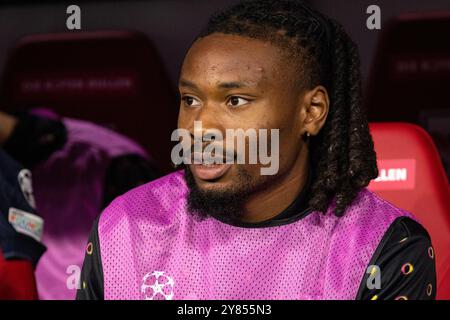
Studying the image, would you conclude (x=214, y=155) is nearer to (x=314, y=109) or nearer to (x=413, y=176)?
(x=314, y=109)

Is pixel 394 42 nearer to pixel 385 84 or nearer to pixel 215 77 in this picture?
pixel 385 84

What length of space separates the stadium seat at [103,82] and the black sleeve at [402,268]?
3.55 feet

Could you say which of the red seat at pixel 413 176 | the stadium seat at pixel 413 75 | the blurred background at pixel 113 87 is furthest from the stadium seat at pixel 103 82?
the red seat at pixel 413 176

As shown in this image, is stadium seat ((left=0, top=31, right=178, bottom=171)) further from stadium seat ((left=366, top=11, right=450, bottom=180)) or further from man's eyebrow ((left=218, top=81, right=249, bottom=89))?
man's eyebrow ((left=218, top=81, right=249, bottom=89))

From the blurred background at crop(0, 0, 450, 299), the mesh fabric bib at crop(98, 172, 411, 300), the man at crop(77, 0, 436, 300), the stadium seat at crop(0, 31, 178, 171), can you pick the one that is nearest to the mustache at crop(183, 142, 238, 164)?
the man at crop(77, 0, 436, 300)

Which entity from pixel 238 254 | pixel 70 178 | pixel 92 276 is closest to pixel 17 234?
pixel 92 276

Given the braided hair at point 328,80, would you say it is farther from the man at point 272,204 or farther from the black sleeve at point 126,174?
the black sleeve at point 126,174

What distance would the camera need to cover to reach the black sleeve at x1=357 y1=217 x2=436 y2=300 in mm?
1178

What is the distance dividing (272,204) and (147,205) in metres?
0.17

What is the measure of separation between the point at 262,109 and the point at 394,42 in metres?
0.87

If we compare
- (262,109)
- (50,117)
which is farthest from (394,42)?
(262,109)

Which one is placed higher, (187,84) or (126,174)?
(187,84)

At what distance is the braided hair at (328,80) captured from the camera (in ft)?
3.95

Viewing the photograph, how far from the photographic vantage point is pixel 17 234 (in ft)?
5.09
